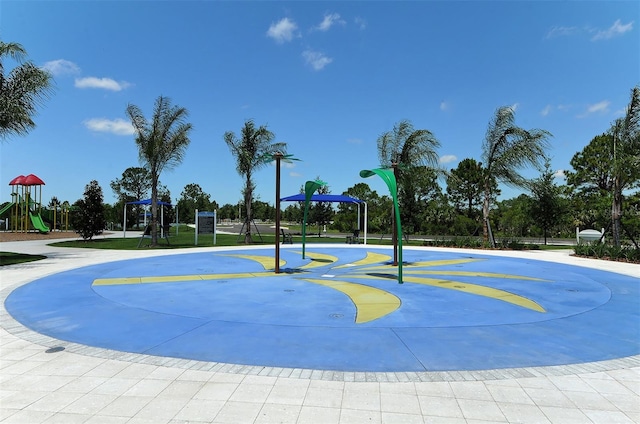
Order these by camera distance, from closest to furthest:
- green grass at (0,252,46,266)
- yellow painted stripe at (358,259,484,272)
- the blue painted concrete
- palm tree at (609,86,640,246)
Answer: the blue painted concrete
yellow painted stripe at (358,259,484,272)
green grass at (0,252,46,266)
palm tree at (609,86,640,246)

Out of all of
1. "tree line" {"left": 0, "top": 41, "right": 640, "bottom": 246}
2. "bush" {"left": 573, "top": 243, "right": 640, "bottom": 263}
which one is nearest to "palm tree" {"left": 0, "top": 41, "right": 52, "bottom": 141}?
"tree line" {"left": 0, "top": 41, "right": 640, "bottom": 246}

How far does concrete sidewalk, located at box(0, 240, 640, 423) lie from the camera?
11.9ft

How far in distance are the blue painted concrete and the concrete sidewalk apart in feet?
1.15

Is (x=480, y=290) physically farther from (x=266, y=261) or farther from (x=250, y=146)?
(x=250, y=146)

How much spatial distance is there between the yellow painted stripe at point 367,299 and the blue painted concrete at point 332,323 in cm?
23

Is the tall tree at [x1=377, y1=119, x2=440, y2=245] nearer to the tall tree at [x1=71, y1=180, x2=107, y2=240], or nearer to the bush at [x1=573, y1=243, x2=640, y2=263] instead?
the bush at [x1=573, y1=243, x2=640, y2=263]

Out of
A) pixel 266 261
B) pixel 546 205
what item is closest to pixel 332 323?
pixel 266 261

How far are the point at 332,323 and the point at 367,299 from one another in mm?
2150

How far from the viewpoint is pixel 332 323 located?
6895 mm

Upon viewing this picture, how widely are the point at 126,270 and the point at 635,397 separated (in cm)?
1398

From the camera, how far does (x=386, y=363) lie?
502 centimetres

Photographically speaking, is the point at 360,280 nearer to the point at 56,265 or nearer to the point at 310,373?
the point at 310,373

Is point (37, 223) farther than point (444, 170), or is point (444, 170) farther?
point (37, 223)

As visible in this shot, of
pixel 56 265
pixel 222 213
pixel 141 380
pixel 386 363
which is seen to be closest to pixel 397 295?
pixel 386 363
